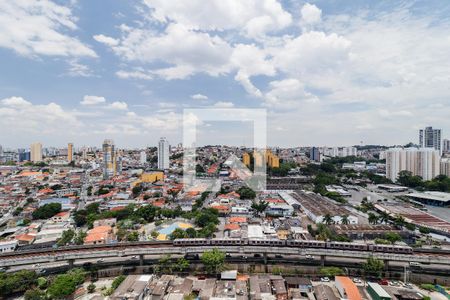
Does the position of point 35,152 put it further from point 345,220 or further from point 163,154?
point 345,220

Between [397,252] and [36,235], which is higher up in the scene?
[397,252]

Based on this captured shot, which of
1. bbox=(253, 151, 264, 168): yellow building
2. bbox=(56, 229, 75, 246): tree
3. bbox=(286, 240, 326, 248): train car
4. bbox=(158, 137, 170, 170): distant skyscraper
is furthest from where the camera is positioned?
bbox=(158, 137, 170, 170): distant skyscraper

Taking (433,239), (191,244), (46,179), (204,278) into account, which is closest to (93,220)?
(191,244)

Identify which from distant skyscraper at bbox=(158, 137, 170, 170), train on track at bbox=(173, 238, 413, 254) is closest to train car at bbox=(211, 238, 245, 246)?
train on track at bbox=(173, 238, 413, 254)

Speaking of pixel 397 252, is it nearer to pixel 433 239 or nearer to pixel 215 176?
pixel 433 239

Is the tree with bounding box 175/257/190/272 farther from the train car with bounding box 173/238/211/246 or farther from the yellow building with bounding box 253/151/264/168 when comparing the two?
the yellow building with bounding box 253/151/264/168
